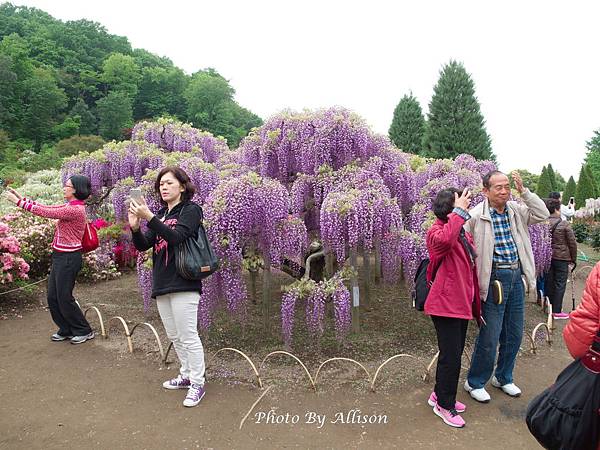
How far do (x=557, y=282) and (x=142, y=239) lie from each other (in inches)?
203

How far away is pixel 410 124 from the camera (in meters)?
22.5

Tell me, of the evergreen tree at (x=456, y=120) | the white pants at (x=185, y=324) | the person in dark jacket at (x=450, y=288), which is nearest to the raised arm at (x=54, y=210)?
the white pants at (x=185, y=324)

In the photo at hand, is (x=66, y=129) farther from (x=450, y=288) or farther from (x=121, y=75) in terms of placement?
(x=450, y=288)

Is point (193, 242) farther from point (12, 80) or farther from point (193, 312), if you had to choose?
point (12, 80)

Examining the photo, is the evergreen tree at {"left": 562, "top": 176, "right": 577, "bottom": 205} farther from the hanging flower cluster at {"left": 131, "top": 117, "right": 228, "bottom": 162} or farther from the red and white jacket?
the red and white jacket

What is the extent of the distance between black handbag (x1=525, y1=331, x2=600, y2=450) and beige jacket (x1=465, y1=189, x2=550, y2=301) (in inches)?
50.7

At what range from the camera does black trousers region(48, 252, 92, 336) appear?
430cm

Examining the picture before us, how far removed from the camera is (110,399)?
325cm

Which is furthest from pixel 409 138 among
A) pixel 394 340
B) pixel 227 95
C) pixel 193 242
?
pixel 227 95

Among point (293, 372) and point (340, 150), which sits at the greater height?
point (340, 150)

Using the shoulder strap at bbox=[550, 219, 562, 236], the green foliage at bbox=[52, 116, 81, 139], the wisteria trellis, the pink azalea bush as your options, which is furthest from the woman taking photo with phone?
the green foliage at bbox=[52, 116, 81, 139]

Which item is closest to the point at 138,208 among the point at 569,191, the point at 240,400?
the point at 240,400

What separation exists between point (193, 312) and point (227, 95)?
43.6 metres

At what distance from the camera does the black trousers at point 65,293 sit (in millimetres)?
4301
